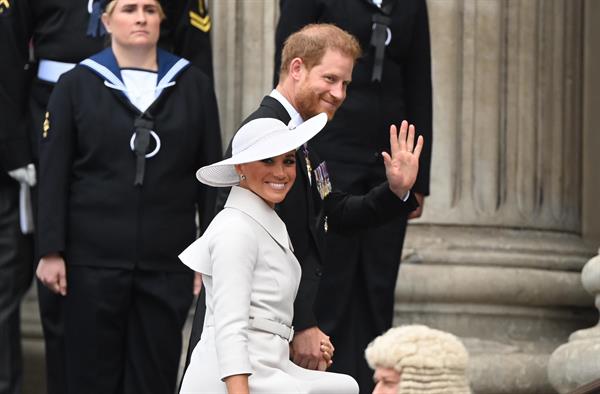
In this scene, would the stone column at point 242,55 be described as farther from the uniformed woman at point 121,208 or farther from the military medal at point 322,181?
the military medal at point 322,181

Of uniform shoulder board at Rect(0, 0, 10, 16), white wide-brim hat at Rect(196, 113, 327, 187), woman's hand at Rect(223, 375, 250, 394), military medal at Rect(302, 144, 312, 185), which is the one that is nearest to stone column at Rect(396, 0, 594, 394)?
uniform shoulder board at Rect(0, 0, 10, 16)

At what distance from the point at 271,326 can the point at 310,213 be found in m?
0.76

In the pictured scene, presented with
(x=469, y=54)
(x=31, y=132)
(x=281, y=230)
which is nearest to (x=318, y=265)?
(x=281, y=230)

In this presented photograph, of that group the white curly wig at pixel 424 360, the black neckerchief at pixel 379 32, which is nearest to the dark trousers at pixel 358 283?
the black neckerchief at pixel 379 32

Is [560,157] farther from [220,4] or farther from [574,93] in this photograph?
[220,4]

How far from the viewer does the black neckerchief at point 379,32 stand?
28.5 feet

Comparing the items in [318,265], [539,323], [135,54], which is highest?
[135,54]

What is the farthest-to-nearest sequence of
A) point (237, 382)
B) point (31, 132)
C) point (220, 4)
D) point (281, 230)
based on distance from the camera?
point (220, 4), point (31, 132), point (281, 230), point (237, 382)

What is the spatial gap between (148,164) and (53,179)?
41 centimetres

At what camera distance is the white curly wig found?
5.39 m

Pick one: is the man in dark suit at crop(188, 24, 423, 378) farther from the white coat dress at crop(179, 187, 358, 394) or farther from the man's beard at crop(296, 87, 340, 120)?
the white coat dress at crop(179, 187, 358, 394)

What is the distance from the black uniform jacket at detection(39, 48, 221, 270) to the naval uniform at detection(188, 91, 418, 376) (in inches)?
54.2

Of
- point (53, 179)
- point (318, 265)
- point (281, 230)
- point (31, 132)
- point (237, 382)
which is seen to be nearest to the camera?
point (237, 382)

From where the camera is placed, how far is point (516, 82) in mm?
10016
